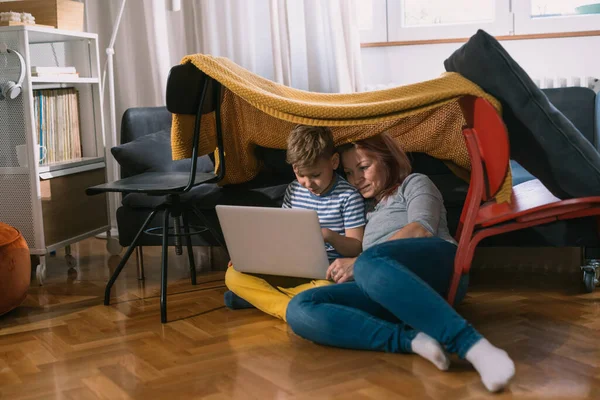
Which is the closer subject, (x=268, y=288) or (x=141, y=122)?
(x=268, y=288)

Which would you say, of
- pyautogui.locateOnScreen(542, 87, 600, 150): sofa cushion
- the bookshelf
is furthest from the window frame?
the bookshelf

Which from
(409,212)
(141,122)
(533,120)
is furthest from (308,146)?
(141,122)

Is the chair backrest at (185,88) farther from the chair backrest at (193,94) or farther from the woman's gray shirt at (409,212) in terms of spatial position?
the woman's gray shirt at (409,212)

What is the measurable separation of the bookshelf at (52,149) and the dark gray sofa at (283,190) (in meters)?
0.27

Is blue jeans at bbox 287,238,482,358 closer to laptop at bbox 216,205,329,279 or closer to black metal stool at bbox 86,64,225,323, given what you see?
laptop at bbox 216,205,329,279

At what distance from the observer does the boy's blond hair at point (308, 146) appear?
2.11m

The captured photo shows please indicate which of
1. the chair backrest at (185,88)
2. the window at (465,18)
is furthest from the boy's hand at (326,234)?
the window at (465,18)

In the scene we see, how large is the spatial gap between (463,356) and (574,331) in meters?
0.53

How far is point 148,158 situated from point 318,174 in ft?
3.17

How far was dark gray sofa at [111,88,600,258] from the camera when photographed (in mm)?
2400

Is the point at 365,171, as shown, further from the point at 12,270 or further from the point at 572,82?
the point at 572,82

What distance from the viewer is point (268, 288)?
2.22 metres

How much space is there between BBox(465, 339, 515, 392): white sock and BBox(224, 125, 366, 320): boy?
1.97 ft

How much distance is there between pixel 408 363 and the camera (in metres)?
1.79
